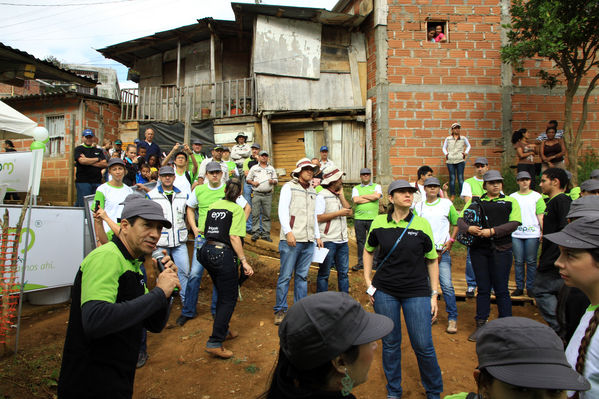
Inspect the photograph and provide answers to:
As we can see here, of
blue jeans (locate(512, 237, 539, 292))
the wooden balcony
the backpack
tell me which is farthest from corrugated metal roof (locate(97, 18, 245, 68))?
blue jeans (locate(512, 237, 539, 292))

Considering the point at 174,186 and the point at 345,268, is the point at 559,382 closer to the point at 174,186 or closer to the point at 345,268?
the point at 345,268

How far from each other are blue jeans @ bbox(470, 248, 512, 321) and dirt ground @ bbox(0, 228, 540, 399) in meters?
0.68

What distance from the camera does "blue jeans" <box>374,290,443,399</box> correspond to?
3268mm

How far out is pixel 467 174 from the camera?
11.8m

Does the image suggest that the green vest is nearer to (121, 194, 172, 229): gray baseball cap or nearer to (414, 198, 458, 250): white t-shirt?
(414, 198, 458, 250): white t-shirt

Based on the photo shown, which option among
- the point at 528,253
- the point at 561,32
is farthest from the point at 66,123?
the point at 561,32

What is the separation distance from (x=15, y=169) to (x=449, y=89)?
11.3m

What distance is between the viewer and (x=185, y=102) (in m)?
15.1

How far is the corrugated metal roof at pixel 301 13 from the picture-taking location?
1288 cm

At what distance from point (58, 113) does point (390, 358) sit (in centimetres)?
1561

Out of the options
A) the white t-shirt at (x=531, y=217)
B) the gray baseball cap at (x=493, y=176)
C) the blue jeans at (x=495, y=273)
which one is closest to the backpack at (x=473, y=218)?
the blue jeans at (x=495, y=273)

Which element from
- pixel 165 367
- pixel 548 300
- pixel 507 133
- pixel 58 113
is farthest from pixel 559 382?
pixel 58 113

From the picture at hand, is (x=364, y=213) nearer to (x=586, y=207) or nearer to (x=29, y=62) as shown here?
(x=586, y=207)

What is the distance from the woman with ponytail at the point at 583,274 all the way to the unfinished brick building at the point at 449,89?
1022cm
